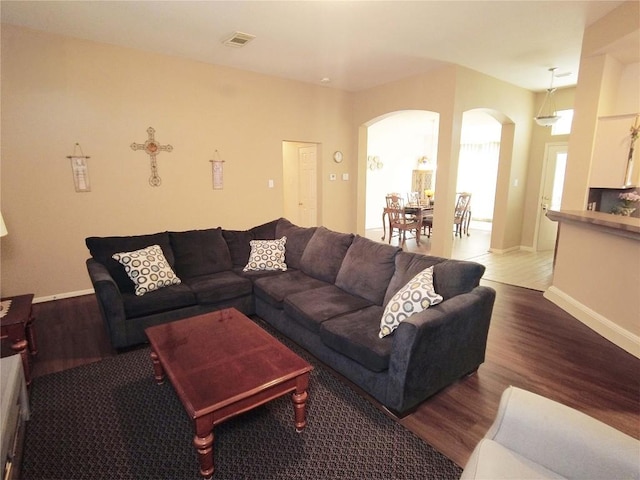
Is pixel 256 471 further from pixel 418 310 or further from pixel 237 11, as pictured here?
pixel 237 11

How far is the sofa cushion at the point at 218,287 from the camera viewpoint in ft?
10.2

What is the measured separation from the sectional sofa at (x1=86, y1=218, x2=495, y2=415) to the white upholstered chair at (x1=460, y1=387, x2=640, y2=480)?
0.64m

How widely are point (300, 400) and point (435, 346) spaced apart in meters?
0.85

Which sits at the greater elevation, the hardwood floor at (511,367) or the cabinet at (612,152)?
the cabinet at (612,152)

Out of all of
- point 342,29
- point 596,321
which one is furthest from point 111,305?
point 596,321

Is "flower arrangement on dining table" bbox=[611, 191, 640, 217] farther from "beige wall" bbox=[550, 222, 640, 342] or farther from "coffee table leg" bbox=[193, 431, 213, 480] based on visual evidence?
"coffee table leg" bbox=[193, 431, 213, 480]

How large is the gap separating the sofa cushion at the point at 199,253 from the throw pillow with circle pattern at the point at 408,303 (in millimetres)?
2135

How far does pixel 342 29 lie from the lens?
3.55 m

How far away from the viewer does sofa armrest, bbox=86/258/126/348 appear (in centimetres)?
264

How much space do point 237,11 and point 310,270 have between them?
2.57 metres

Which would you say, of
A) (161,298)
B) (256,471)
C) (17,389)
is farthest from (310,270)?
(17,389)

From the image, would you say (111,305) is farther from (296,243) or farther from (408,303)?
(408,303)

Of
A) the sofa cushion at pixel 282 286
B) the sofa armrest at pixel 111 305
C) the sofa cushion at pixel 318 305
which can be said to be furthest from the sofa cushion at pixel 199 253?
the sofa cushion at pixel 318 305

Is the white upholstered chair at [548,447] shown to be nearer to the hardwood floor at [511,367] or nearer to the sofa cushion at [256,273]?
the hardwood floor at [511,367]
